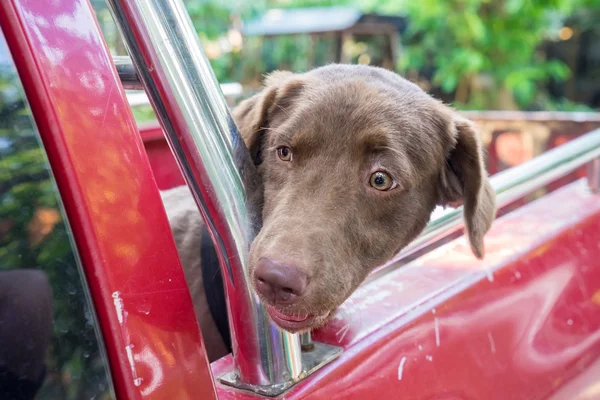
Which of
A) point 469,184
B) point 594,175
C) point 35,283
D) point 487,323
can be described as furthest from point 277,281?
point 594,175

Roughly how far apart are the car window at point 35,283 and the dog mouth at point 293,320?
1.50 feet

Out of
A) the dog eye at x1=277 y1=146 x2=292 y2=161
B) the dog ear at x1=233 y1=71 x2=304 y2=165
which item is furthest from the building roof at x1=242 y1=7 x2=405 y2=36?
the dog eye at x1=277 y1=146 x2=292 y2=161

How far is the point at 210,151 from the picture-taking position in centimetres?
140

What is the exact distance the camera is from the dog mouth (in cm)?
155

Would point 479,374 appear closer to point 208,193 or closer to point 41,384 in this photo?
point 208,193

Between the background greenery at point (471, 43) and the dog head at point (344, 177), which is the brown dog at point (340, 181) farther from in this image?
the background greenery at point (471, 43)

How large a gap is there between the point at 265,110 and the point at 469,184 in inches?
30.7

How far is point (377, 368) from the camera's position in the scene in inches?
66.9

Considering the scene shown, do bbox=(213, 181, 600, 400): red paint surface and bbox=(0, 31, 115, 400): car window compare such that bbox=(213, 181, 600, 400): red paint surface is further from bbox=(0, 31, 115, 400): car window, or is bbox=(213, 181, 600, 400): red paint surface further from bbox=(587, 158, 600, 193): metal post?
bbox=(0, 31, 115, 400): car window

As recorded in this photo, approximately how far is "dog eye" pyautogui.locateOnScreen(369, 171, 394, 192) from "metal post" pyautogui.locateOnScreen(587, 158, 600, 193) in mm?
1329

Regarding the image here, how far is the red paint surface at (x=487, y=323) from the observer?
173cm

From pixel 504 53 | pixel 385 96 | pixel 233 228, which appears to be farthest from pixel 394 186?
pixel 504 53

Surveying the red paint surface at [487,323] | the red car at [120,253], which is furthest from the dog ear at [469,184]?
the red car at [120,253]

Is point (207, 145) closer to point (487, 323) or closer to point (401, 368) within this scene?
point (401, 368)
